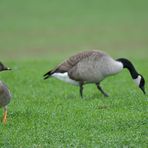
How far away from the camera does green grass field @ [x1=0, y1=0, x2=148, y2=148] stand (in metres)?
10.4

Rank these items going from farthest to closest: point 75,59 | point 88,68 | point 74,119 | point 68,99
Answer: point 75,59
point 88,68
point 68,99
point 74,119

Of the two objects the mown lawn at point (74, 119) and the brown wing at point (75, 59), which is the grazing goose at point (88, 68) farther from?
the mown lawn at point (74, 119)

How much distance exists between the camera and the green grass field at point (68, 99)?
10.4 metres

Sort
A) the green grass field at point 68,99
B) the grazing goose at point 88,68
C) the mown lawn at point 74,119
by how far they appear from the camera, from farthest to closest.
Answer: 1. the grazing goose at point 88,68
2. the green grass field at point 68,99
3. the mown lawn at point 74,119

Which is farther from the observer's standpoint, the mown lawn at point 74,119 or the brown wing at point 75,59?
the brown wing at point 75,59

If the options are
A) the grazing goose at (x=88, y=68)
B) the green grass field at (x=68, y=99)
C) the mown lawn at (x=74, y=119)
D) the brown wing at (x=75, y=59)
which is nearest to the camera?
the mown lawn at (x=74, y=119)

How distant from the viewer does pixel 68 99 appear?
48.6 ft

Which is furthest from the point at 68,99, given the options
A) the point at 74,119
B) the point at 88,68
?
the point at 74,119

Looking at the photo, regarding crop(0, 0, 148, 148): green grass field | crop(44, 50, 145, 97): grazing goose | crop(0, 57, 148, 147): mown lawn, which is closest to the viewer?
crop(0, 57, 148, 147): mown lawn

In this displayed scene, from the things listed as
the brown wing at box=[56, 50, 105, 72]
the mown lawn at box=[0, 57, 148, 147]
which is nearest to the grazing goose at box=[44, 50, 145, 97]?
the brown wing at box=[56, 50, 105, 72]

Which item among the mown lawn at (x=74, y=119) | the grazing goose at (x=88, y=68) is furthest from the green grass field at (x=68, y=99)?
the grazing goose at (x=88, y=68)

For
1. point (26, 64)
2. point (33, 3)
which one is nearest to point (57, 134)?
point (26, 64)

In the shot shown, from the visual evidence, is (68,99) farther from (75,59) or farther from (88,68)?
(75,59)

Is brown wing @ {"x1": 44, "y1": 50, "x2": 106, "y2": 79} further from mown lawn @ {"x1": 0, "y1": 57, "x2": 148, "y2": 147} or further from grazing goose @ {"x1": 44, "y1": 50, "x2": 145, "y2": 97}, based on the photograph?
mown lawn @ {"x1": 0, "y1": 57, "x2": 148, "y2": 147}
